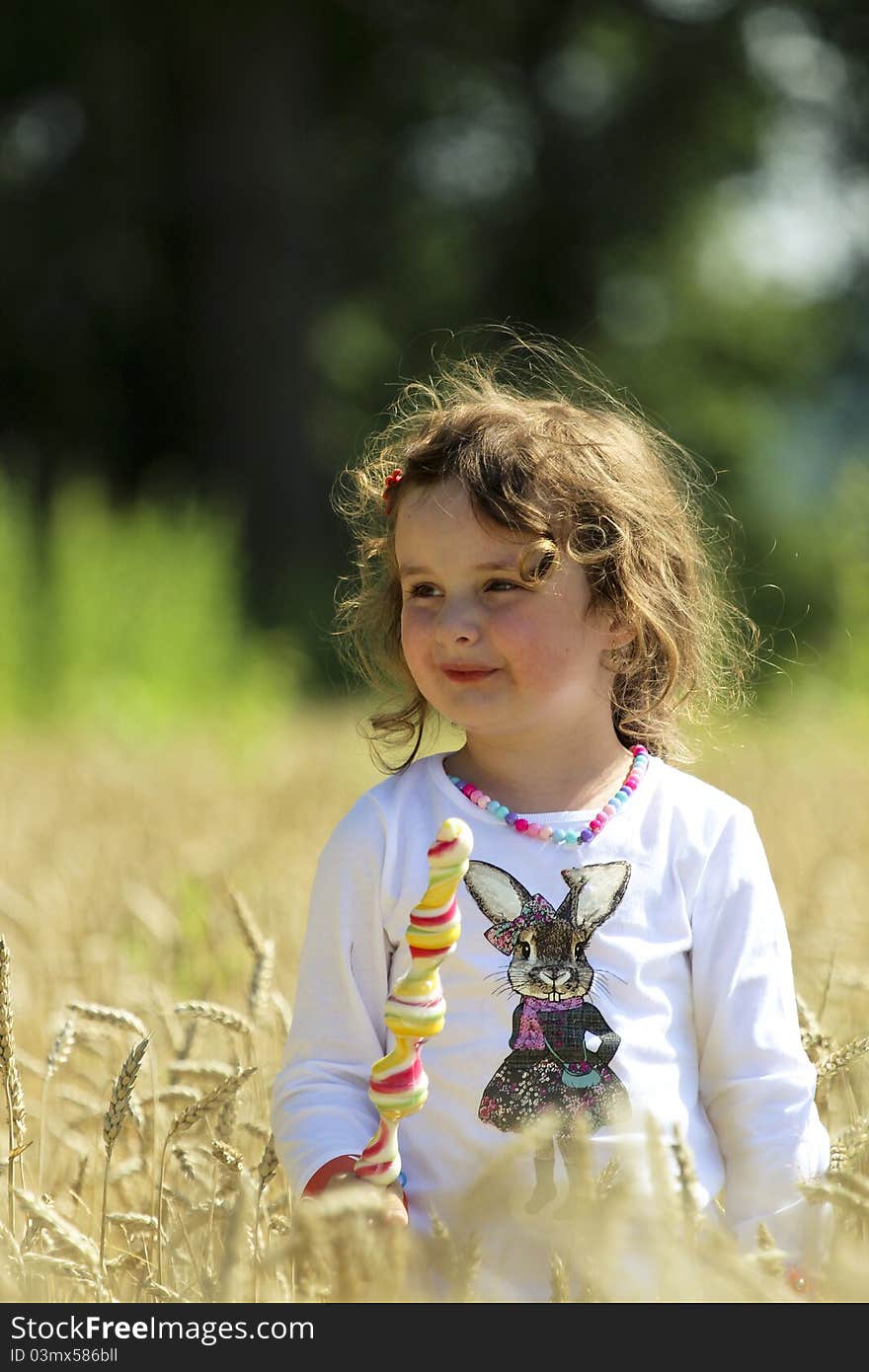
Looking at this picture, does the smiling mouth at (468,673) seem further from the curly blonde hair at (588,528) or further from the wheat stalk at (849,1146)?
the wheat stalk at (849,1146)

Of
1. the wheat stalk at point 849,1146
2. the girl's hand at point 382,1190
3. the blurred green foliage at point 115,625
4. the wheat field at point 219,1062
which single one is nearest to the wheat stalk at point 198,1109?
the wheat field at point 219,1062

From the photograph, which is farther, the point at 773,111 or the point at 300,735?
the point at 773,111

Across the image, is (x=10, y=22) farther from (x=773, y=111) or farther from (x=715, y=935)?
(x=715, y=935)

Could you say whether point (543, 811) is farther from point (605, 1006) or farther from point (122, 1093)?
point (122, 1093)

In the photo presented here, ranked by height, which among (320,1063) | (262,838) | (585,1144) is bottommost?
(585,1144)

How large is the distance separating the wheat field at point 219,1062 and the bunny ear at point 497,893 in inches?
11.4

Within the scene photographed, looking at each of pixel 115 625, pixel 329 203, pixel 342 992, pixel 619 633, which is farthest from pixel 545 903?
pixel 329 203

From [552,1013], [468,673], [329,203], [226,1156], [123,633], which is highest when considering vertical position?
[329,203]

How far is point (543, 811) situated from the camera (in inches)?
74.3

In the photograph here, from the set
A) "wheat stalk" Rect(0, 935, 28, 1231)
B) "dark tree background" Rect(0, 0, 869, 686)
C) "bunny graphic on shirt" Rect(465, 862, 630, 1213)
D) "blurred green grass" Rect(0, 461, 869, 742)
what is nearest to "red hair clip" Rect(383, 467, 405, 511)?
"bunny graphic on shirt" Rect(465, 862, 630, 1213)

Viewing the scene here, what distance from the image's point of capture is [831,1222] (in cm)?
174

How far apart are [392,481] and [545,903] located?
0.51 meters

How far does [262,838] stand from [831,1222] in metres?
2.36

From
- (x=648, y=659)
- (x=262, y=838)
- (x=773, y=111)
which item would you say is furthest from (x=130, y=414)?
(x=648, y=659)
